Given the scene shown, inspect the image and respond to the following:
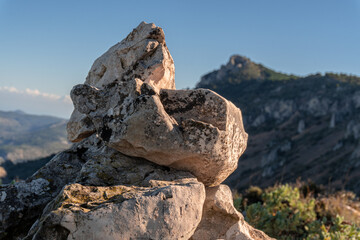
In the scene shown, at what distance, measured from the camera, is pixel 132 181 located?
416cm

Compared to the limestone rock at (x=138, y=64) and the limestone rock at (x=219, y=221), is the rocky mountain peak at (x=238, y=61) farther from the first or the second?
the limestone rock at (x=219, y=221)

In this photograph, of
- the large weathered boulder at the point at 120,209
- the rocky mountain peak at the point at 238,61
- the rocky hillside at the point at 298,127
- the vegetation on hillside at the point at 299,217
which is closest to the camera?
the large weathered boulder at the point at 120,209

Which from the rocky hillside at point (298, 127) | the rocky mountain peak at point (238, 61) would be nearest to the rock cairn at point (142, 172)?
the rocky hillside at point (298, 127)

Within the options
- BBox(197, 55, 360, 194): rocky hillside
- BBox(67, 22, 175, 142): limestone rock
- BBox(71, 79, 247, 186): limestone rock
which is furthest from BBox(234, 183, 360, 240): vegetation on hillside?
BBox(197, 55, 360, 194): rocky hillside

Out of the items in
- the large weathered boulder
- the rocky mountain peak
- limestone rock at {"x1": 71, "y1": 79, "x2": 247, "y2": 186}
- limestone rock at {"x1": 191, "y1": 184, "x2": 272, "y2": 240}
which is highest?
the rocky mountain peak

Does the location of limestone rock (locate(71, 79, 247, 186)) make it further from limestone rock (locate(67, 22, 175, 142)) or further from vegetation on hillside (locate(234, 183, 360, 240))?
vegetation on hillside (locate(234, 183, 360, 240))

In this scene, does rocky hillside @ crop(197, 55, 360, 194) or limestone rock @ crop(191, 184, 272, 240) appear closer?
limestone rock @ crop(191, 184, 272, 240)

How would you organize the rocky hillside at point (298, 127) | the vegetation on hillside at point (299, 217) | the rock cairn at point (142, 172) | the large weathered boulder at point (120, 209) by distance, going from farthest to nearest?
1. the rocky hillside at point (298, 127)
2. the vegetation on hillside at point (299, 217)
3. the rock cairn at point (142, 172)
4. the large weathered boulder at point (120, 209)

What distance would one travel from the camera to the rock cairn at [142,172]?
323cm

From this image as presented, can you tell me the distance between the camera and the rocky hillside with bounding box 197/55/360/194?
54375mm

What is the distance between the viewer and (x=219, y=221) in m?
4.61

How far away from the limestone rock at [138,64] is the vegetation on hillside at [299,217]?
5.49 metres

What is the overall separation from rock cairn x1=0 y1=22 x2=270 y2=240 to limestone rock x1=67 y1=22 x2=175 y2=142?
24 millimetres

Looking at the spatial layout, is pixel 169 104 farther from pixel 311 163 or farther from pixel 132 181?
pixel 311 163
